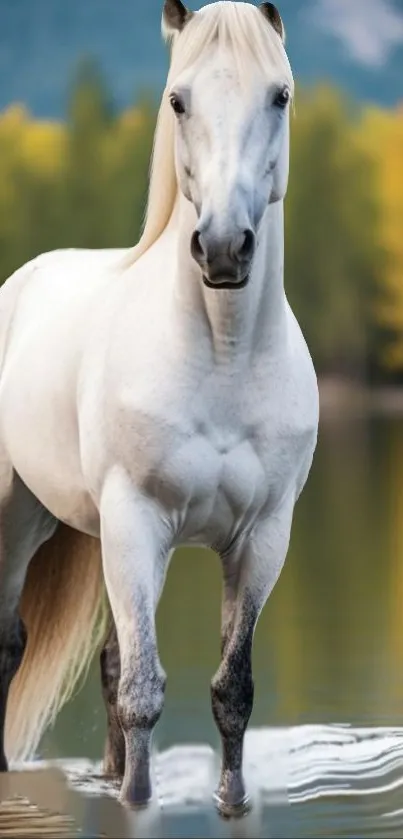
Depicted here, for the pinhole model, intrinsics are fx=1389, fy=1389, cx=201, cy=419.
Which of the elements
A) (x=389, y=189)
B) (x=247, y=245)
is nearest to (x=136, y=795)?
(x=247, y=245)

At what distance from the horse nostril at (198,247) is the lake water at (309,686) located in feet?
2.82

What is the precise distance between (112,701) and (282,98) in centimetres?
113

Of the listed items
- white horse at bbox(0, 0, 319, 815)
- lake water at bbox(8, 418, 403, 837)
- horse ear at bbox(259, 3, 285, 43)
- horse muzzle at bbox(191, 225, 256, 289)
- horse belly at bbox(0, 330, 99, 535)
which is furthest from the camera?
lake water at bbox(8, 418, 403, 837)

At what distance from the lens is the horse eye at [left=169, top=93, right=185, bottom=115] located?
1727 millimetres

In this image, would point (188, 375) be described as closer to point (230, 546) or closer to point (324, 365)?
point (230, 546)

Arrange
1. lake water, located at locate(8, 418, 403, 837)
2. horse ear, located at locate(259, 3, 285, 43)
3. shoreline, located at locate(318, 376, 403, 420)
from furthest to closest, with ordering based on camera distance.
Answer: shoreline, located at locate(318, 376, 403, 420)
lake water, located at locate(8, 418, 403, 837)
horse ear, located at locate(259, 3, 285, 43)

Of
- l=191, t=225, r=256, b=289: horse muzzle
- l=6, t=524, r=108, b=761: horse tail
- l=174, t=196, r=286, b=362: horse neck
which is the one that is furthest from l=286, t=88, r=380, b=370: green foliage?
l=191, t=225, r=256, b=289: horse muzzle

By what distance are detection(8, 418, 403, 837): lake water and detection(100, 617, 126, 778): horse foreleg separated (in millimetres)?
86

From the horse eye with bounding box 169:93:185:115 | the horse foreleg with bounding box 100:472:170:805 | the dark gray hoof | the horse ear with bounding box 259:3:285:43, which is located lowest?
the dark gray hoof

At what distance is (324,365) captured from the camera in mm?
10336

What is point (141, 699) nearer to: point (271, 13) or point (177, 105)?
point (177, 105)

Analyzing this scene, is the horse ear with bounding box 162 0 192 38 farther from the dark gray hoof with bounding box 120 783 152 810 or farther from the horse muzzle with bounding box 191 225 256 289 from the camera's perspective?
the dark gray hoof with bounding box 120 783 152 810

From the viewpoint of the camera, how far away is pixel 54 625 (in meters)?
2.53

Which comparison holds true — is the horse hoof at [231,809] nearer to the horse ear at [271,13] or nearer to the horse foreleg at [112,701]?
the horse foreleg at [112,701]
